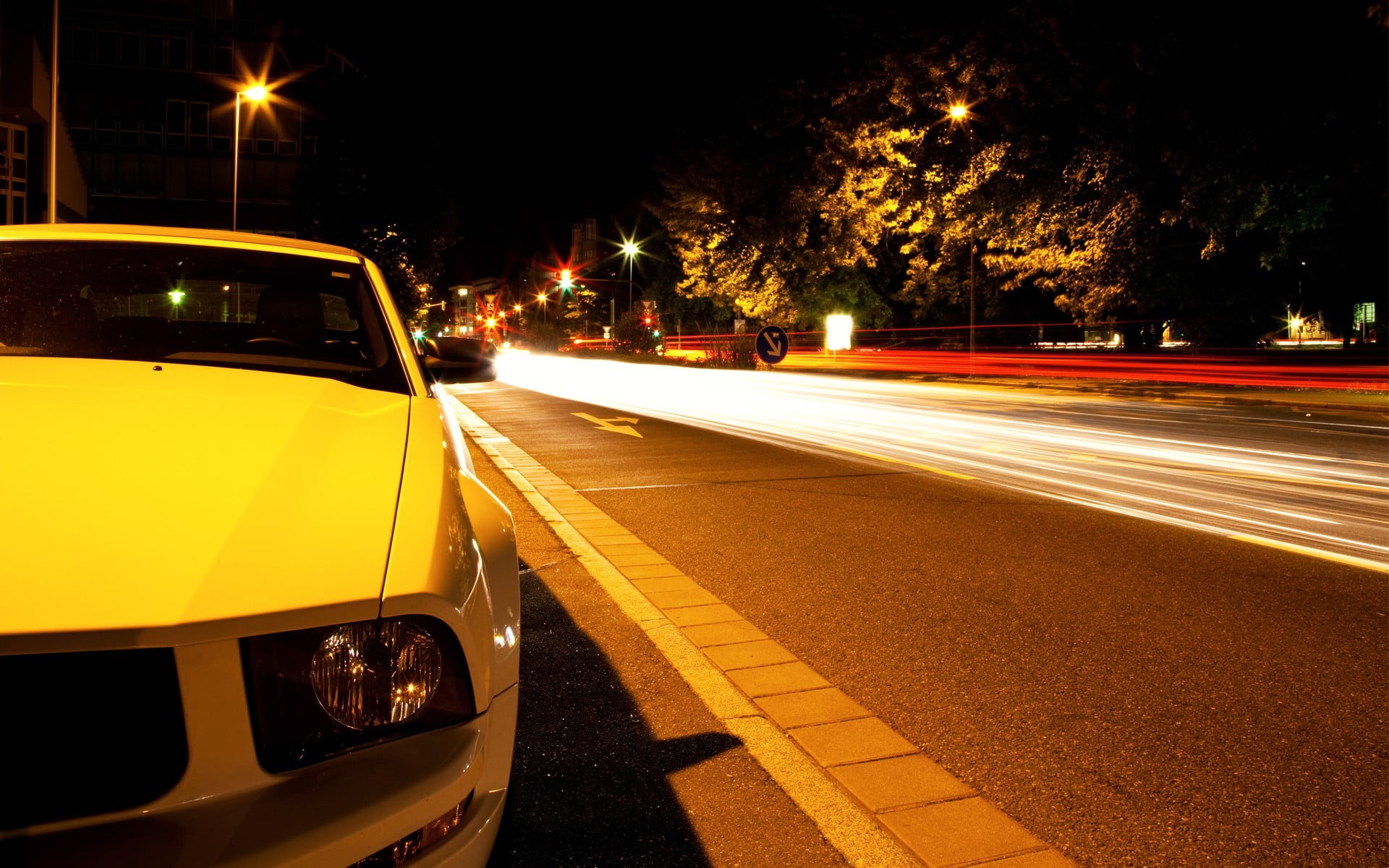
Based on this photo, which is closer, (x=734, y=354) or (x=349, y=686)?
(x=349, y=686)

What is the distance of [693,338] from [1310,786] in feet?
174

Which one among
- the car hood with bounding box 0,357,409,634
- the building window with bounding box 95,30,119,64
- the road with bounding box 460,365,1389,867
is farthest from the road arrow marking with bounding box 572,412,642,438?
the building window with bounding box 95,30,119,64

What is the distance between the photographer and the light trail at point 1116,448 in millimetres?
8750

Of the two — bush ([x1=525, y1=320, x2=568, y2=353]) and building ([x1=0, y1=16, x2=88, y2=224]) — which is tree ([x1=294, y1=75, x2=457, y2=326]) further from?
bush ([x1=525, y1=320, x2=568, y2=353])

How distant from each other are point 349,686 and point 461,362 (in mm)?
2618

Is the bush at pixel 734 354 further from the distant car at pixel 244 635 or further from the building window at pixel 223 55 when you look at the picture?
the distant car at pixel 244 635

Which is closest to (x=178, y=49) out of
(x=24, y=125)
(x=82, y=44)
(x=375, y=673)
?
(x=82, y=44)

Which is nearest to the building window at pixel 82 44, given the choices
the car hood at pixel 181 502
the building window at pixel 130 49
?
the building window at pixel 130 49

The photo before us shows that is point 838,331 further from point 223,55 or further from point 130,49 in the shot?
point 130,49

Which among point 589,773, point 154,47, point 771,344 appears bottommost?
point 589,773

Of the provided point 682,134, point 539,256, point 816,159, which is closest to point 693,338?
point 682,134

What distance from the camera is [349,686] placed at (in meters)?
1.87

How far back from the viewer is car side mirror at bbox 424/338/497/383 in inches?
171

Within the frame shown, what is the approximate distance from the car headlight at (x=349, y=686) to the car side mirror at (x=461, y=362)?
2.41 metres
